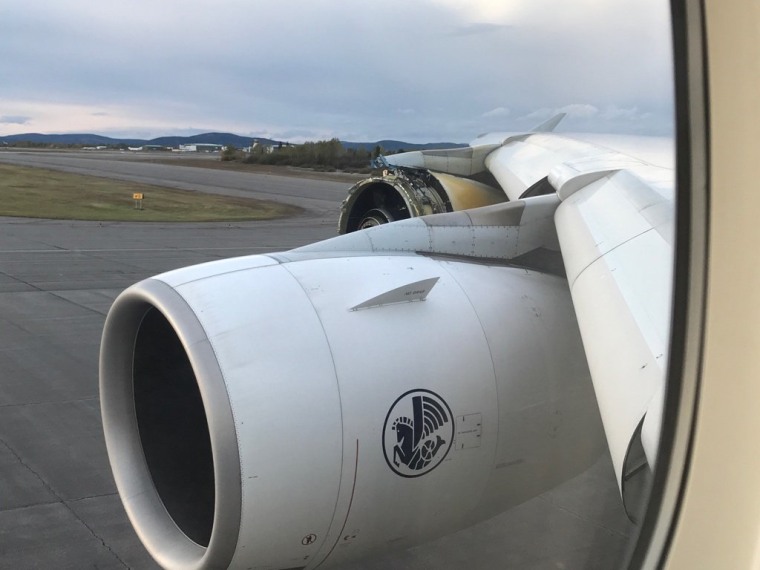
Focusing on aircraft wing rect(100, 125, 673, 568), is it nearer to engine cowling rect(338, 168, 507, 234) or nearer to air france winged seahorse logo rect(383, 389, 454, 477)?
air france winged seahorse logo rect(383, 389, 454, 477)

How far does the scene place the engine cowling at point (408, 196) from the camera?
5.59 m

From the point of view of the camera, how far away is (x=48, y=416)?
19.4 feet

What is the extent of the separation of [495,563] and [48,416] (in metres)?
3.89

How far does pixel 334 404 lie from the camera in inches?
88.3

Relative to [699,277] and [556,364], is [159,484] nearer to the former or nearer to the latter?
[556,364]

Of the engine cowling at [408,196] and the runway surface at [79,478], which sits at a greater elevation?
the engine cowling at [408,196]

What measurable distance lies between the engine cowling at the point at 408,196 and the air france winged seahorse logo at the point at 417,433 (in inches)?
126

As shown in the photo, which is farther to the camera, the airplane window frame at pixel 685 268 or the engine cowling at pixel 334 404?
the engine cowling at pixel 334 404

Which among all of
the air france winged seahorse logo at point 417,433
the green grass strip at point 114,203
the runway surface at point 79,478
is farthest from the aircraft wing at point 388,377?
the green grass strip at point 114,203

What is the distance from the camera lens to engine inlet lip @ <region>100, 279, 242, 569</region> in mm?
2131

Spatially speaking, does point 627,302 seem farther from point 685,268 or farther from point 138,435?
point 138,435

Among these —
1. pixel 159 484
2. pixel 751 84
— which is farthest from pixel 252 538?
pixel 751 84

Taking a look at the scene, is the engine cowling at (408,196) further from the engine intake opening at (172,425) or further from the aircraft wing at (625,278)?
the engine intake opening at (172,425)

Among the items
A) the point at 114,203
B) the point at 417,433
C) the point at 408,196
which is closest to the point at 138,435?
the point at 417,433
